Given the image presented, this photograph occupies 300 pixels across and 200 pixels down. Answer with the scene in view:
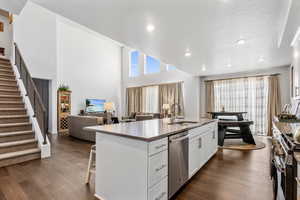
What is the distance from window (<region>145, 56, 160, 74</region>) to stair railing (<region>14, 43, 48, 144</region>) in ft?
19.5

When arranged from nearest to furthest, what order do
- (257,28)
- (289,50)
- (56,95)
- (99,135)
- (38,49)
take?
1. (99,135)
2. (257,28)
3. (289,50)
4. (38,49)
5. (56,95)

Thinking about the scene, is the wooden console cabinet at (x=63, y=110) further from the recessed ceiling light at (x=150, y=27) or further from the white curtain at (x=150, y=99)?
the recessed ceiling light at (x=150, y=27)

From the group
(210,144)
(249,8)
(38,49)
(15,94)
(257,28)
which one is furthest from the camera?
(38,49)

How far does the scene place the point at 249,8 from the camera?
2.17 meters

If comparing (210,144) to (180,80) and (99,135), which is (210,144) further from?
(180,80)

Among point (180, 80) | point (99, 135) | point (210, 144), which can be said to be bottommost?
point (210, 144)

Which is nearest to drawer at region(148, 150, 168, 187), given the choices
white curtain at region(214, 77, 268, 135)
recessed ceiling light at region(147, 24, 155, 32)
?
recessed ceiling light at region(147, 24, 155, 32)

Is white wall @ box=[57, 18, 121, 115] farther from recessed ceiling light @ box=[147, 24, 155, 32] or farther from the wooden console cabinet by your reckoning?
recessed ceiling light @ box=[147, 24, 155, 32]

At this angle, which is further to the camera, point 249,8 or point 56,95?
point 56,95

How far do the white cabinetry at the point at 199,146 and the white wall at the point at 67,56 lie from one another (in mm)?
6264

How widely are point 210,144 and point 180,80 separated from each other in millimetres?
4983

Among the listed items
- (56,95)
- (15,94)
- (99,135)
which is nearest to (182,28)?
(99,135)

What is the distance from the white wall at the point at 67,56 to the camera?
6105mm

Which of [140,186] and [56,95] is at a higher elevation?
[56,95]
